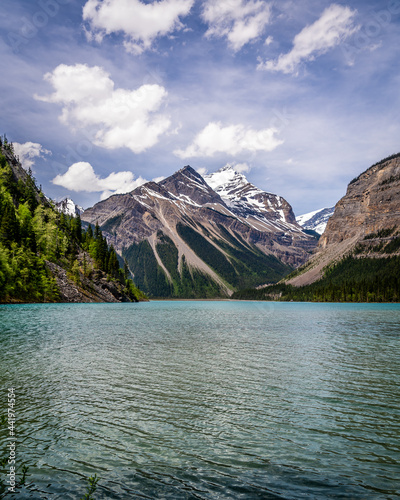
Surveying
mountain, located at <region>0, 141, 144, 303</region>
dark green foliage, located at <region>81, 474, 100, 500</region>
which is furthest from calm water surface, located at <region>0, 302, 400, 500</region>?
mountain, located at <region>0, 141, 144, 303</region>

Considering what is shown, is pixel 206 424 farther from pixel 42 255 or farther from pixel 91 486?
pixel 42 255

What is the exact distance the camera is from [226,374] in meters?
26.0

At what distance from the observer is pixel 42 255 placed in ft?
422

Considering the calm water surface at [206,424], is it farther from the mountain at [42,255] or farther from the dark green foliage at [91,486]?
the mountain at [42,255]

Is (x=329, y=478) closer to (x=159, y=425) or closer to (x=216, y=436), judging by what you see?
(x=216, y=436)

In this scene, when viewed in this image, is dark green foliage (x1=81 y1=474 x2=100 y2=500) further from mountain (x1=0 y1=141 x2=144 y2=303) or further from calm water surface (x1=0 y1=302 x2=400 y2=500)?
mountain (x1=0 y1=141 x2=144 y2=303)

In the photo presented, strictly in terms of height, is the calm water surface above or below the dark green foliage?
below

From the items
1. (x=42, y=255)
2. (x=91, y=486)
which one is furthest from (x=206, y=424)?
(x=42, y=255)

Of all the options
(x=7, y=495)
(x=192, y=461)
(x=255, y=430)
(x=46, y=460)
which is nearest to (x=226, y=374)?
(x=255, y=430)

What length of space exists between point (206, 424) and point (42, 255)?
420 feet

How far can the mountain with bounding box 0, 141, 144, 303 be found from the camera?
109250 mm

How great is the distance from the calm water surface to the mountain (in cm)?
8349

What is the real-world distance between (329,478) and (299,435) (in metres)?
3.63

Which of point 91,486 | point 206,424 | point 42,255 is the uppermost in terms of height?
point 42,255
